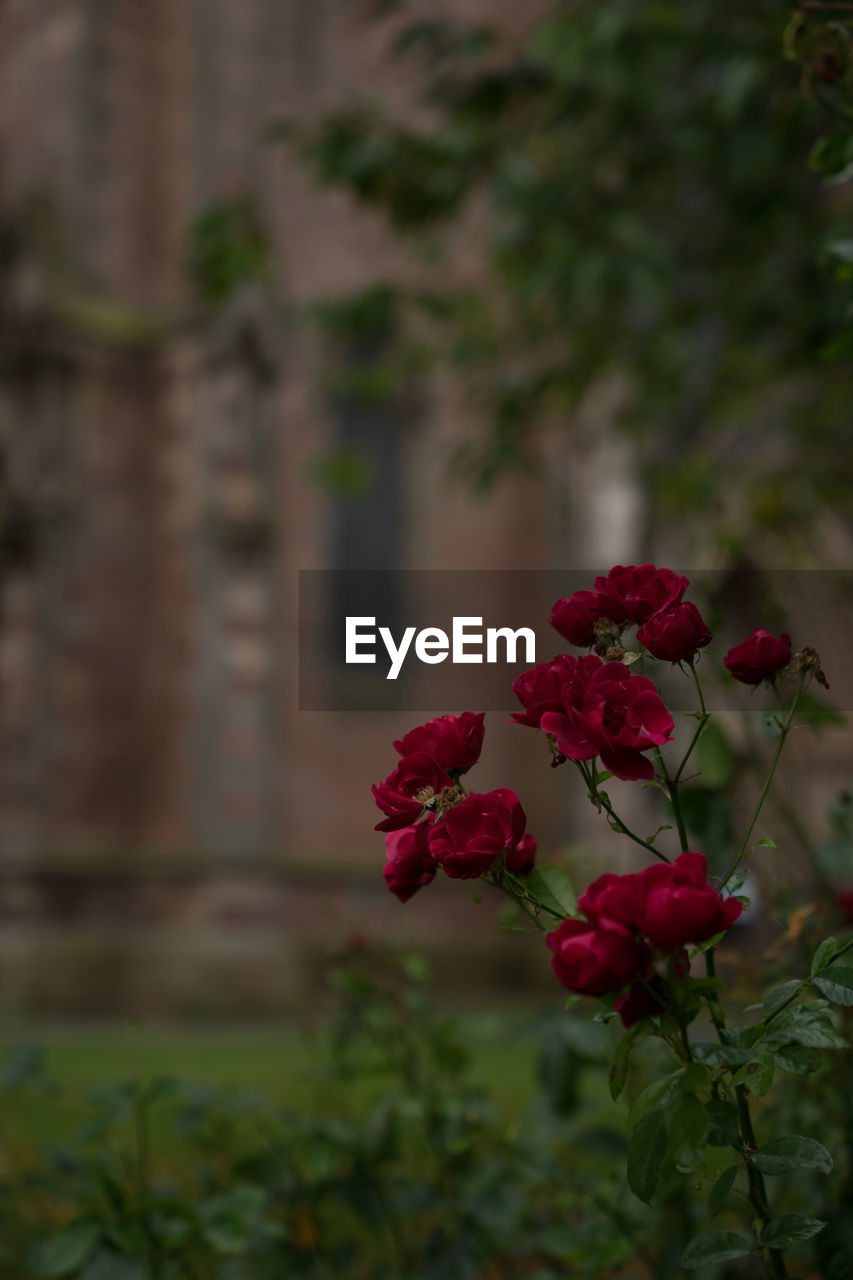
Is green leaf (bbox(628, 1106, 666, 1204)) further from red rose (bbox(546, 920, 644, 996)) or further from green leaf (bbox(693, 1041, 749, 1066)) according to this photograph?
red rose (bbox(546, 920, 644, 996))

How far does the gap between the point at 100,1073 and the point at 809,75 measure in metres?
5.66

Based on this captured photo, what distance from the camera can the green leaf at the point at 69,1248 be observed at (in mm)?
1963

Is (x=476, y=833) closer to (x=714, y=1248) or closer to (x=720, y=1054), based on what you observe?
(x=720, y=1054)

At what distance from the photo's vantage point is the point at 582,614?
145cm

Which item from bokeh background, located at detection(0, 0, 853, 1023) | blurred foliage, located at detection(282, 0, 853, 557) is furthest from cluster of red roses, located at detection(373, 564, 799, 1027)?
bokeh background, located at detection(0, 0, 853, 1023)

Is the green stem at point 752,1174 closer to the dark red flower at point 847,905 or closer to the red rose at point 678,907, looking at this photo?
the red rose at point 678,907

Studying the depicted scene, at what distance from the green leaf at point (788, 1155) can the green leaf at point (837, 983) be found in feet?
0.47

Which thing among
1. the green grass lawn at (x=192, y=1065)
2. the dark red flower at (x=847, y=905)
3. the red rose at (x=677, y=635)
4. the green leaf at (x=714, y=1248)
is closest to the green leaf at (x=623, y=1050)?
Result: the green leaf at (x=714, y=1248)

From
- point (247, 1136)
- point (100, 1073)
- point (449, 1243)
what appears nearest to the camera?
point (449, 1243)

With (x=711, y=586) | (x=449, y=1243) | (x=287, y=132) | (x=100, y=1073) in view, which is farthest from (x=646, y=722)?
(x=100, y=1073)

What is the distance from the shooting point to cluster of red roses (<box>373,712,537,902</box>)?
4.32ft

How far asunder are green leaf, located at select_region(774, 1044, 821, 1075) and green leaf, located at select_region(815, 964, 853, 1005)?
6cm

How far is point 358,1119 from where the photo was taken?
8.64 ft

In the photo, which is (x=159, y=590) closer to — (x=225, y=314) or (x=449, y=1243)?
(x=225, y=314)
